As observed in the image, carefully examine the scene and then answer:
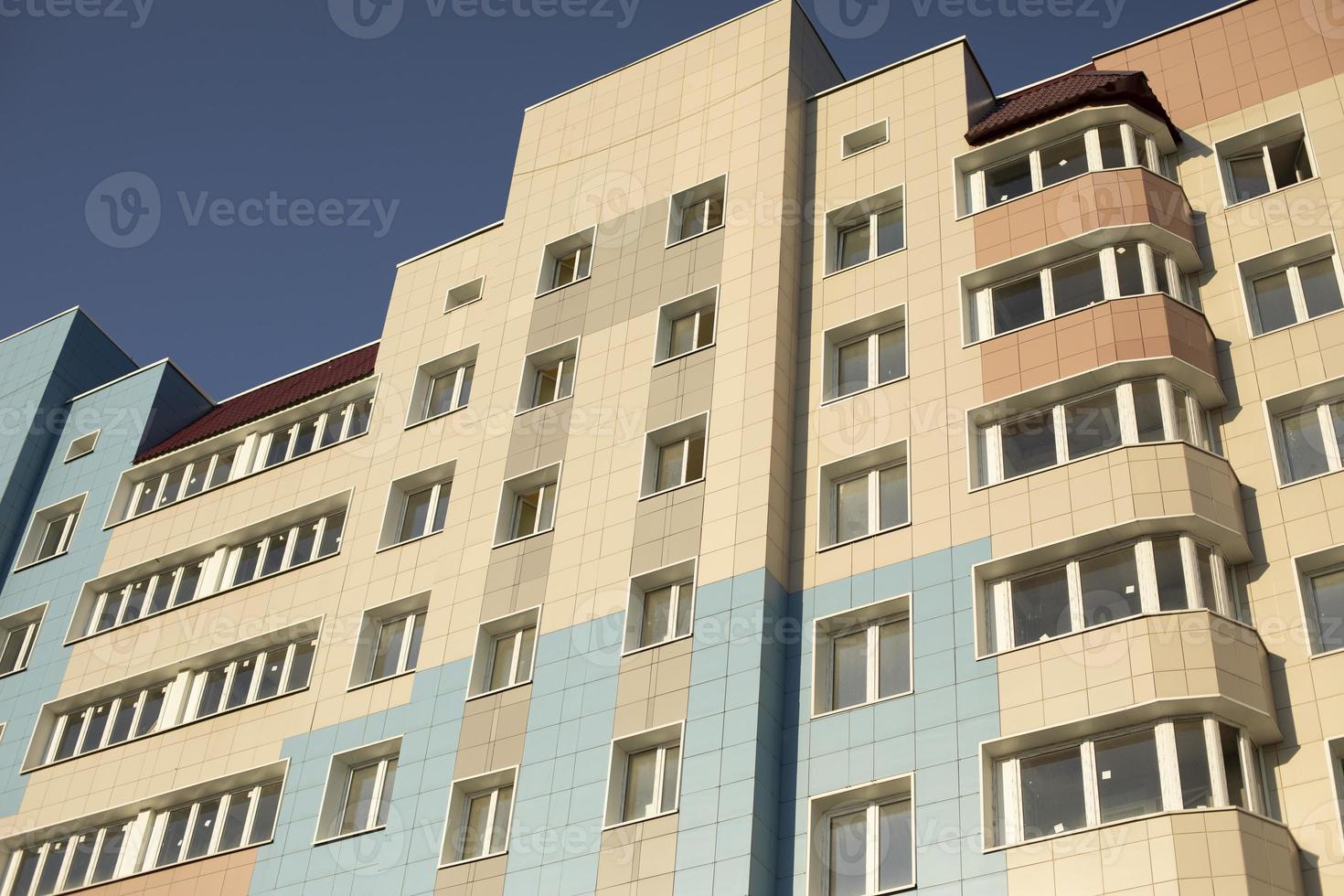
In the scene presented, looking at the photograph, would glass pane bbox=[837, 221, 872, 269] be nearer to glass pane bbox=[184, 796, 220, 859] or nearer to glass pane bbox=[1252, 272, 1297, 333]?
glass pane bbox=[1252, 272, 1297, 333]

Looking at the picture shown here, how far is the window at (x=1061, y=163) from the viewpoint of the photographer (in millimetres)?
35844

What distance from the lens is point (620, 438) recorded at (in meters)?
37.3

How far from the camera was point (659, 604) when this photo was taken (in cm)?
3444

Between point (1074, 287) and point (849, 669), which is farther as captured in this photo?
point (1074, 287)

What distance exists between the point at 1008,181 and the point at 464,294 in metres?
17.8

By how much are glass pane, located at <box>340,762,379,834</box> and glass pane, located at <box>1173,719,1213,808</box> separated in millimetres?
19601

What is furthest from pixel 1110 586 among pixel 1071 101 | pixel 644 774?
pixel 1071 101

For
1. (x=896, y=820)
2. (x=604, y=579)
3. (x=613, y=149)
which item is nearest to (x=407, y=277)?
(x=613, y=149)

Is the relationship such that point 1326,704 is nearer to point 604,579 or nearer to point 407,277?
point 604,579

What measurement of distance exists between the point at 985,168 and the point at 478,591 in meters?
17.0

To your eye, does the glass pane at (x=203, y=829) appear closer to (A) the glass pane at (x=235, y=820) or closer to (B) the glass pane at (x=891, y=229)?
(A) the glass pane at (x=235, y=820)

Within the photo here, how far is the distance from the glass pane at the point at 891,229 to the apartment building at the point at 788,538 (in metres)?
0.31

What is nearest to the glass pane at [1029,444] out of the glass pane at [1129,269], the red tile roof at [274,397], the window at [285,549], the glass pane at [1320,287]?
the glass pane at [1129,269]

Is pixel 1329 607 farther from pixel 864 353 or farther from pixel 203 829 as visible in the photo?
pixel 203 829
